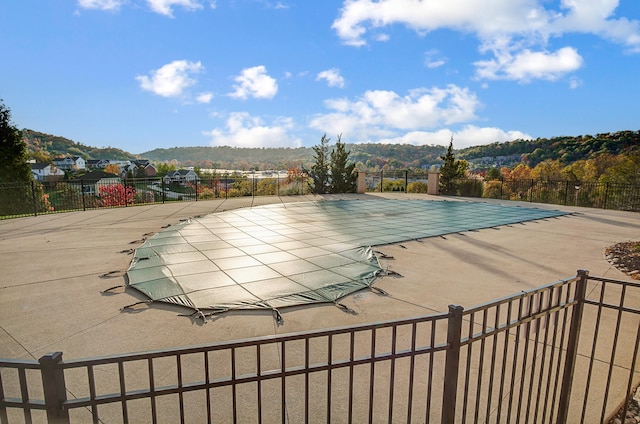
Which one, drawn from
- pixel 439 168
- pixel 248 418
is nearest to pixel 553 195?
pixel 439 168

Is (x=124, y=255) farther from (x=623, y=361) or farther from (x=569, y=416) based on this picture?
(x=623, y=361)

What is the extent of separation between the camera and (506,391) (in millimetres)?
2639

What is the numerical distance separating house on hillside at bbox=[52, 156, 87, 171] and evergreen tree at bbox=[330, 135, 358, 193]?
7489cm

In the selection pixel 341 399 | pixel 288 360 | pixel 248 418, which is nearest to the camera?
pixel 248 418

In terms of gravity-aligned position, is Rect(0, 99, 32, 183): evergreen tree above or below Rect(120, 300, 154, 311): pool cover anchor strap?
above

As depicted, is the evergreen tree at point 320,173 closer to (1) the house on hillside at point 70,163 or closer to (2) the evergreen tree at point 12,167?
(2) the evergreen tree at point 12,167

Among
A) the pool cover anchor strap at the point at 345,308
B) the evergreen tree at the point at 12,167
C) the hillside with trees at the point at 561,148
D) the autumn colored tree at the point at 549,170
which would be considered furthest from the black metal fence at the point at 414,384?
the autumn colored tree at the point at 549,170

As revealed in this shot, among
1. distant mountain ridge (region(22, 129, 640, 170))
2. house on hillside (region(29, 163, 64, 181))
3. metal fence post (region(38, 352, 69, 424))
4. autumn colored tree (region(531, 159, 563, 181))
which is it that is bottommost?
house on hillside (region(29, 163, 64, 181))

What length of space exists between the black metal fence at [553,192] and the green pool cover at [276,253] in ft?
26.0

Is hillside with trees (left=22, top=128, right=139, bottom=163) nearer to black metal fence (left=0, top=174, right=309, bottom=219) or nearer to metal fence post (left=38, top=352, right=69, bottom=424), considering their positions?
black metal fence (left=0, top=174, right=309, bottom=219)

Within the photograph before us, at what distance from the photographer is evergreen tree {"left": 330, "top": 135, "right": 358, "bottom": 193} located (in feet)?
67.6

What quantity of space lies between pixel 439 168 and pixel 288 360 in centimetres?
1904

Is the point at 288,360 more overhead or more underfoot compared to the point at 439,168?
more underfoot

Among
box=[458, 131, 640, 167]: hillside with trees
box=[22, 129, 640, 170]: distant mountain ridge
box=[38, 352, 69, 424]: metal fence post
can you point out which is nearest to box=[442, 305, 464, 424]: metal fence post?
box=[38, 352, 69, 424]: metal fence post
